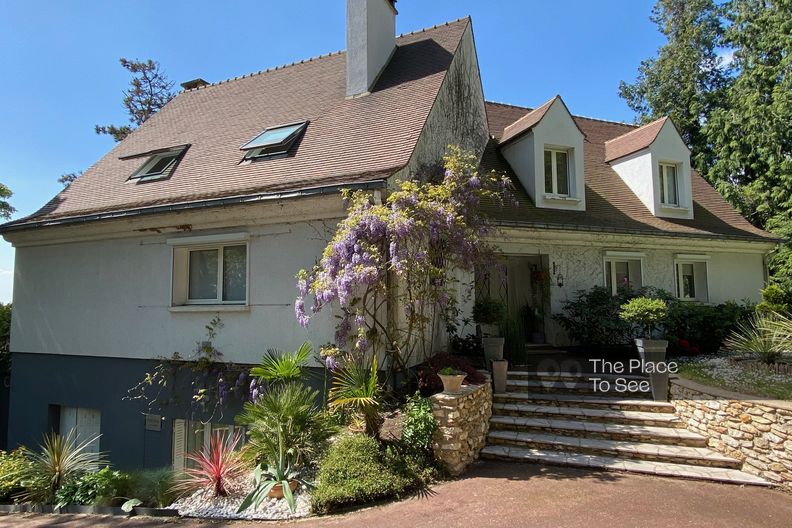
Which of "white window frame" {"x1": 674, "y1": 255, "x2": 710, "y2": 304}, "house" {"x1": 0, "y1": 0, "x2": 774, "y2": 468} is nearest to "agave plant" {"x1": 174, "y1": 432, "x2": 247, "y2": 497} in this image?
"house" {"x1": 0, "y1": 0, "x2": 774, "y2": 468}

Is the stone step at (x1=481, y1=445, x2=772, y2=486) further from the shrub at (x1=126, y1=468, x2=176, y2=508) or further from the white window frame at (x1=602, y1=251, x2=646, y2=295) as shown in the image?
the white window frame at (x1=602, y1=251, x2=646, y2=295)

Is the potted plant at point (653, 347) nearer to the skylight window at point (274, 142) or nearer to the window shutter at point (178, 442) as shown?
the skylight window at point (274, 142)

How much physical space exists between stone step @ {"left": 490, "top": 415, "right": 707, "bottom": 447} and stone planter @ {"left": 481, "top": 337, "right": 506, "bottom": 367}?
1.11 metres

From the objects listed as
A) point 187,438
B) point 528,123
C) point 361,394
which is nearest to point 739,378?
point 361,394

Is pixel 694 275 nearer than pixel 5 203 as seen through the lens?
Yes

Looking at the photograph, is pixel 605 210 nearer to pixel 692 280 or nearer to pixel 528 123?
pixel 528 123

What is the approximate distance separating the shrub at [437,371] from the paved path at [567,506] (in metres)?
1.37

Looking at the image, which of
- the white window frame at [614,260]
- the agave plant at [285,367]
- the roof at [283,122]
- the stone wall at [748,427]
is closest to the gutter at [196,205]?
the roof at [283,122]

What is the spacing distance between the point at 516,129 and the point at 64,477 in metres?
13.1

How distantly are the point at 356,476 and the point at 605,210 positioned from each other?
1000 centimetres

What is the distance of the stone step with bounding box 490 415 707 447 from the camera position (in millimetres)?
6422

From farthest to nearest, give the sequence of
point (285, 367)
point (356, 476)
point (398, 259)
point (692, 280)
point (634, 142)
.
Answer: point (634, 142), point (692, 280), point (285, 367), point (398, 259), point (356, 476)

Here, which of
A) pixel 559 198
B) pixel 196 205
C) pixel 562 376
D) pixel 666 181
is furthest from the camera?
pixel 666 181

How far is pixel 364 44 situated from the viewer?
406 inches
